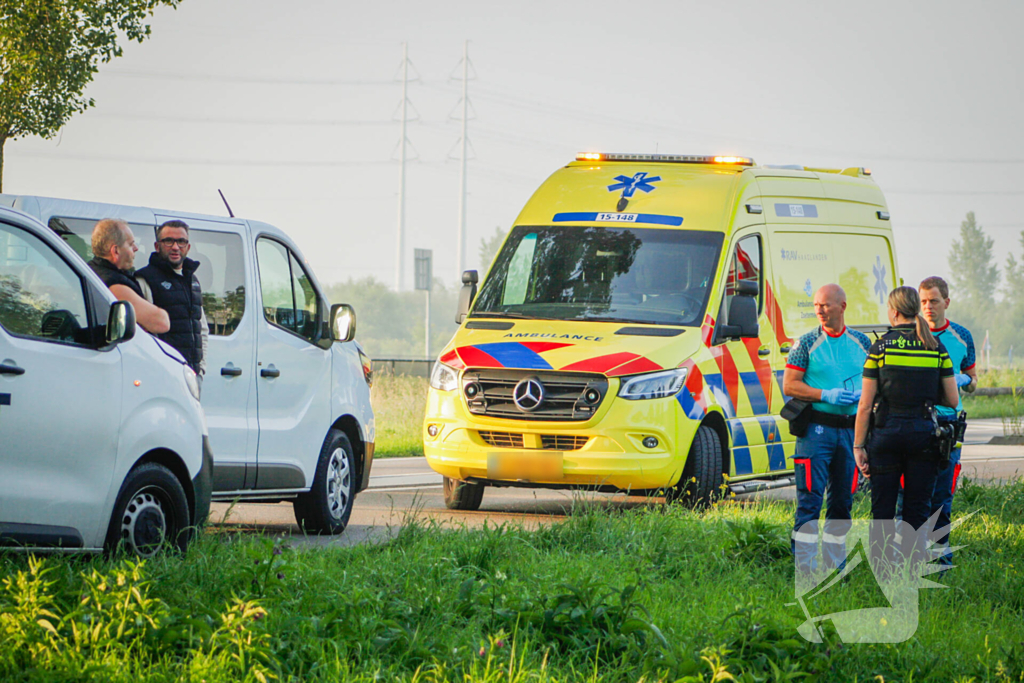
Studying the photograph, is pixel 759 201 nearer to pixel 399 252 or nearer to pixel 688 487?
pixel 688 487

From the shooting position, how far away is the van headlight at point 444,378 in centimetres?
1015

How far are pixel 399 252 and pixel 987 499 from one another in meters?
65.5

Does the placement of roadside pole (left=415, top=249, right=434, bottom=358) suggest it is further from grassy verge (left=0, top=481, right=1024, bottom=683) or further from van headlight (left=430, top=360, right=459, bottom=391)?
grassy verge (left=0, top=481, right=1024, bottom=683)

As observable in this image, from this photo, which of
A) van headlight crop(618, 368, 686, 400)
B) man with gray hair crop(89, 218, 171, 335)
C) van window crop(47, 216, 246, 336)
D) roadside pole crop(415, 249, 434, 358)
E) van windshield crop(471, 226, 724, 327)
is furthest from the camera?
roadside pole crop(415, 249, 434, 358)

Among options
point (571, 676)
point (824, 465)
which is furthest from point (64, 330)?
point (824, 465)

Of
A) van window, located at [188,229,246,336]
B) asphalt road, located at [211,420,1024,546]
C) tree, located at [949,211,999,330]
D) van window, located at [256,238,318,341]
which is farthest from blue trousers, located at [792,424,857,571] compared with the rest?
tree, located at [949,211,999,330]

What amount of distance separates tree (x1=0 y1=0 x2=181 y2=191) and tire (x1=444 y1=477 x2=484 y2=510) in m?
7.40

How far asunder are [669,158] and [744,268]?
53.5 inches

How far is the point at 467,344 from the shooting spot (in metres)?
10.2

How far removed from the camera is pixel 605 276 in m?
10.8

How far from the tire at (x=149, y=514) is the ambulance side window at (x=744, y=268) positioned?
519 cm

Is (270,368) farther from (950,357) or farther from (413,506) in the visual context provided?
(950,357)

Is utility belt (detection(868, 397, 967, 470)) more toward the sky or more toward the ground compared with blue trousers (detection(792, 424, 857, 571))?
more toward the sky

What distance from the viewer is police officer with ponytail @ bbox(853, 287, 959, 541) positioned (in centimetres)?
715
